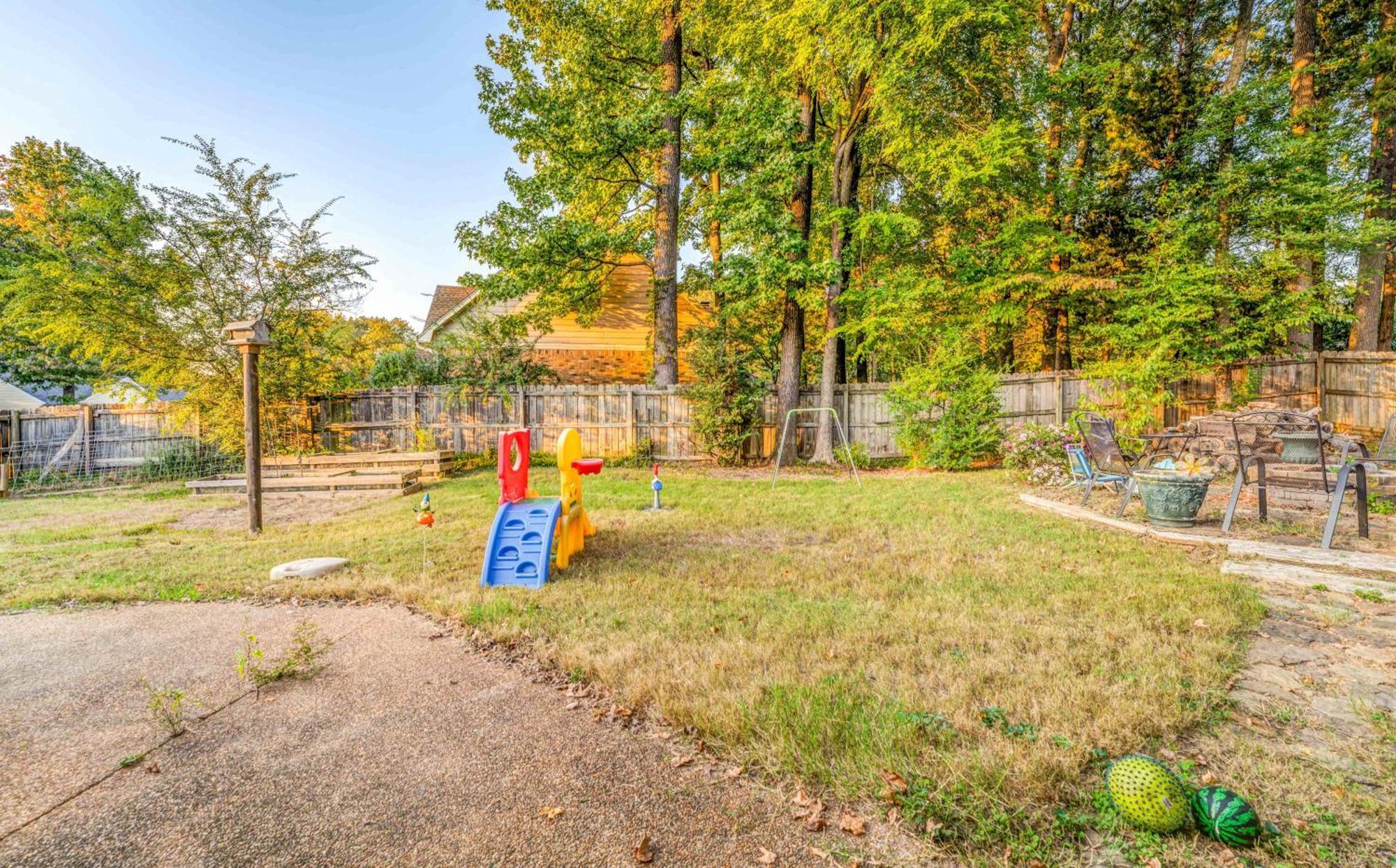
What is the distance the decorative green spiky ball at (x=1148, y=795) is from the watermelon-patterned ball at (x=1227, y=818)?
5cm

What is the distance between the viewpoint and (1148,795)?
5.84 feet

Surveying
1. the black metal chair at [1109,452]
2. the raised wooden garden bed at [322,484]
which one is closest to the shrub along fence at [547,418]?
the raised wooden garden bed at [322,484]

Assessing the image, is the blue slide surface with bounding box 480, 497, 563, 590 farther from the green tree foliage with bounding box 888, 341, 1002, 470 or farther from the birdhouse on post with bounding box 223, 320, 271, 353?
the green tree foliage with bounding box 888, 341, 1002, 470

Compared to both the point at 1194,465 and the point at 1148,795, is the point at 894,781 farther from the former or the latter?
the point at 1194,465

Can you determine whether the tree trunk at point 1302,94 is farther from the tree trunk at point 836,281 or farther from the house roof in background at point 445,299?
the house roof in background at point 445,299

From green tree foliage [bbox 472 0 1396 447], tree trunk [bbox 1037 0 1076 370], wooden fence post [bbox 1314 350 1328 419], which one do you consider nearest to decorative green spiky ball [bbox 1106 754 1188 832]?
green tree foliage [bbox 472 0 1396 447]

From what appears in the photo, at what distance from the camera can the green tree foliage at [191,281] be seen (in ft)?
32.1

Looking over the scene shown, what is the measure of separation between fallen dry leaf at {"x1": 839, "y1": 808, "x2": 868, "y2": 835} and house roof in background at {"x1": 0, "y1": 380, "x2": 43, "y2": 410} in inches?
830

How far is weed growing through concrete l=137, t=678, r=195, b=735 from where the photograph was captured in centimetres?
251

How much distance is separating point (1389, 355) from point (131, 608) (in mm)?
18163

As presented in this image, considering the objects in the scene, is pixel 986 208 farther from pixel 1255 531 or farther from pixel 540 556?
pixel 540 556

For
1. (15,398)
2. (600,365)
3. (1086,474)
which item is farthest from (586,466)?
(15,398)

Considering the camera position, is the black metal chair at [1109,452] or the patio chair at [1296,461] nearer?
the patio chair at [1296,461]

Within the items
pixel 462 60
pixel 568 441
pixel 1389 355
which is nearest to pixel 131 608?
pixel 568 441
